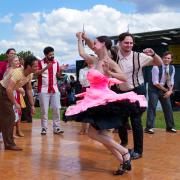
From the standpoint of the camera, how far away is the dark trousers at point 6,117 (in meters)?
7.54

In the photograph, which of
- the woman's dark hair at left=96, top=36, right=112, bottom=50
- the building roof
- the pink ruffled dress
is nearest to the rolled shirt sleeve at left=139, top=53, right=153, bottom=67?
the woman's dark hair at left=96, top=36, right=112, bottom=50

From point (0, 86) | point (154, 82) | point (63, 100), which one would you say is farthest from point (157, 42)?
point (0, 86)

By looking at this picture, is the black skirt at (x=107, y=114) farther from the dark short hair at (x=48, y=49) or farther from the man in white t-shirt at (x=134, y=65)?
the dark short hair at (x=48, y=49)

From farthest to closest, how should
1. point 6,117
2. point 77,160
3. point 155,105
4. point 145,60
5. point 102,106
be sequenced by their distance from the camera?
point 155,105 → point 6,117 → point 145,60 → point 77,160 → point 102,106

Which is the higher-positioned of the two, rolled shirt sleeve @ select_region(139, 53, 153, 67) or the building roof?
the building roof

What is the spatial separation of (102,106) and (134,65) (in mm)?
1595

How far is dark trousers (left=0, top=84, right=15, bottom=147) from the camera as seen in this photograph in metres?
7.54

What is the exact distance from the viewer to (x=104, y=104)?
18.3 feet

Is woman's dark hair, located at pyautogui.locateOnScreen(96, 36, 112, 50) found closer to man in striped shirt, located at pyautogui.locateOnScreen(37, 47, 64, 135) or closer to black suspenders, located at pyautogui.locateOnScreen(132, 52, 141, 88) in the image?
black suspenders, located at pyautogui.locateOnScreen(132, 52, 141, 88)

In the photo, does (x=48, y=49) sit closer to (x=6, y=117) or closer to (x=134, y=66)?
(x=6, y=117)

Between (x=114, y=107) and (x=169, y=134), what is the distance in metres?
4.40

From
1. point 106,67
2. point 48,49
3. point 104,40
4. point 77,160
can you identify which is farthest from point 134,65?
point 48,49

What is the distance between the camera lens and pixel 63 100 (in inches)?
898

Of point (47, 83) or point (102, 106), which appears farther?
point (47, 83)
